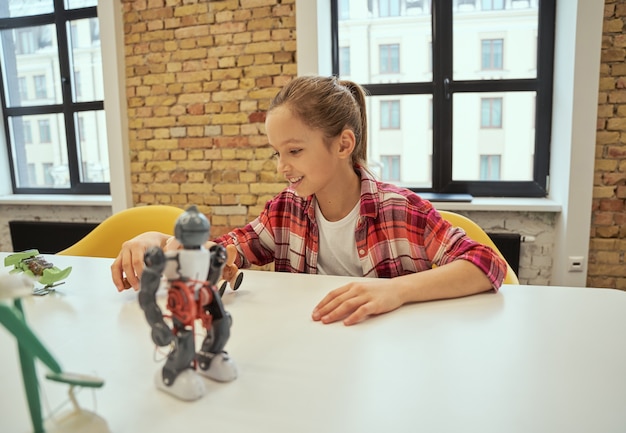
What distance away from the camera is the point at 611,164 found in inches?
102

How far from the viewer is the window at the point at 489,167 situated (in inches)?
119

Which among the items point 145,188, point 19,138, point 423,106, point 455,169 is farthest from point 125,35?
point 455,169

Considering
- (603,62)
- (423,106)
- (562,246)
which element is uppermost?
(603,62)

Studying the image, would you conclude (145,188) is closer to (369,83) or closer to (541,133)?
(369,83)

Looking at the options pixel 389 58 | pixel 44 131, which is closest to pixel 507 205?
pixel 389 58

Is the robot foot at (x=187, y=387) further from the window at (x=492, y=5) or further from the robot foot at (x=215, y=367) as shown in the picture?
the window at (x=492, y=5)

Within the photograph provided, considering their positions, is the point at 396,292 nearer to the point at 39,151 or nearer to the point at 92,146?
the point at 92,146

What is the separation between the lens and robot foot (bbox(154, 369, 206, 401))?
22.6 inches

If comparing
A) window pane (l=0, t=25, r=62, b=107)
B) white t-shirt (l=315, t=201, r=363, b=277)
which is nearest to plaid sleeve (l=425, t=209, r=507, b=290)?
white t-shirt (l=315, t=201, r=363, b=277)

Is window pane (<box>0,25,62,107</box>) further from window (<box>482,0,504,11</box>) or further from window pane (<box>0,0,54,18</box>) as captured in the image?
window (<box>482,0,504,11</box>)

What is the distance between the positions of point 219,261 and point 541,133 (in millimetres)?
2857

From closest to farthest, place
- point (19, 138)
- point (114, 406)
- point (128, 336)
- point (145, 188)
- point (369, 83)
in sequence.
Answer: point (114, 406) < point (128, 336) < point (369, 83) < point (145, 188) < point (19, 138)

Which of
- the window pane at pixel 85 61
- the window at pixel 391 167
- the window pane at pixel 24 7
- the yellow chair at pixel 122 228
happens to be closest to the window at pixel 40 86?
the window pane at pixel 85 61

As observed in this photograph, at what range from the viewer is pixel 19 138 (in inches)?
159
